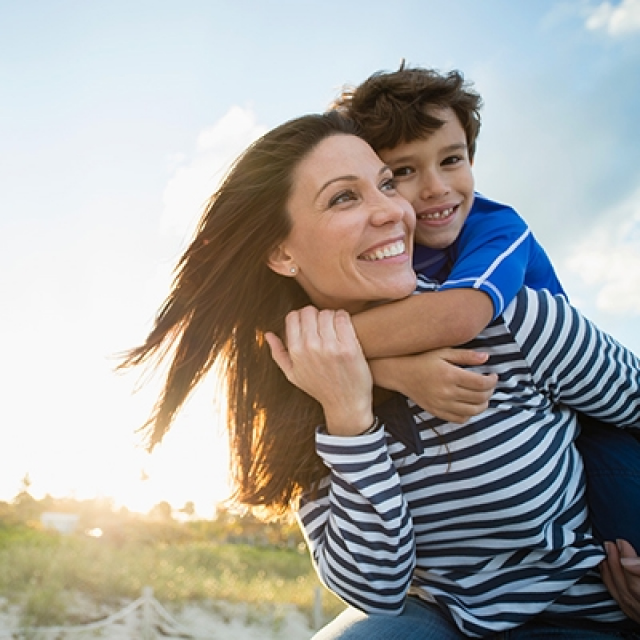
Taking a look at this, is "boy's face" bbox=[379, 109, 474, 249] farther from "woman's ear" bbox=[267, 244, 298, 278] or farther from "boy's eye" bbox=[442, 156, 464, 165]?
"woman's ear" bbox=[267, 244, 298, 278]

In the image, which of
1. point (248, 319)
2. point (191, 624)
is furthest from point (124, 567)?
point (248, 319)

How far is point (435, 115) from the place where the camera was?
2.88 meters

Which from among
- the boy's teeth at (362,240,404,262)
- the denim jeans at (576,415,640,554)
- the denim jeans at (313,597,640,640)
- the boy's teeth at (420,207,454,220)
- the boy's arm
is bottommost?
the denim jeans at (313,597,640,640)

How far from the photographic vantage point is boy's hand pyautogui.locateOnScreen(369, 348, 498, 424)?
1.92 m

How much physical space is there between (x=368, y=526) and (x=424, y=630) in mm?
387

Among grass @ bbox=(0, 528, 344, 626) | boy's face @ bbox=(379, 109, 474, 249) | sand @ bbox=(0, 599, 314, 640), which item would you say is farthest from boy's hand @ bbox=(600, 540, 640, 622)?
grass @ bbox=(0, 528, 344, 626)

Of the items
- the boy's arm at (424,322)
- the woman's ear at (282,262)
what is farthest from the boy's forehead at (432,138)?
the boy's arm at (424,322)

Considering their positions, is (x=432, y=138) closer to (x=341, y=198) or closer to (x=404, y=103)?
(x=404, y=103)

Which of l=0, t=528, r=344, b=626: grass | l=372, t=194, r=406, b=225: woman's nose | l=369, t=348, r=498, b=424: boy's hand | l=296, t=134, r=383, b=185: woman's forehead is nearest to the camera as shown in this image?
l=369, t=348, r=498, b=424: boy's hand

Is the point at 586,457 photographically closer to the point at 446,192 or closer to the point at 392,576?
the point at 392,576

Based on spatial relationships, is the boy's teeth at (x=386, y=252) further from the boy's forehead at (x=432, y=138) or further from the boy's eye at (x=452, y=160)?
the boy's eye at (x=452, y=160)

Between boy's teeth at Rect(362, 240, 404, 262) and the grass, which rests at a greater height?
boy's teeth at Rect(362, 240, 404, 262)

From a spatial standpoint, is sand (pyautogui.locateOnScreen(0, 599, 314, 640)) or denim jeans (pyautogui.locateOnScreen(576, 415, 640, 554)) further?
sand (pyautogui.locateOnScreen(0, 599, 314, 640))

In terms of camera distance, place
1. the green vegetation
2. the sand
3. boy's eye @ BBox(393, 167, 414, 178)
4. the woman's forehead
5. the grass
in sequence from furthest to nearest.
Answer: the green vegetation → the grass → the sand → boy's eye @ BBox(393, 167, 414, 178) → the woman's forehead
